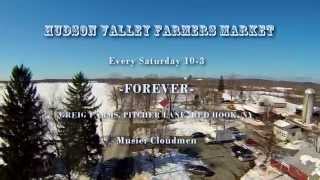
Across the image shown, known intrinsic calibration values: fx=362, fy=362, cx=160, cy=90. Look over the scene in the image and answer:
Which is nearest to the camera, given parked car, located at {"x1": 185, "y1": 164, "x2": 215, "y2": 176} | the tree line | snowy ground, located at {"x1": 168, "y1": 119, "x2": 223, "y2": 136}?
snowy ground, located at {"x1": 168, "y1": 119, "x2": 223, "y2": 136}

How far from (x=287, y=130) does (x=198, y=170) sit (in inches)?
134

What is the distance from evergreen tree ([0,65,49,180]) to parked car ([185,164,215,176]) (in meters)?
3.87

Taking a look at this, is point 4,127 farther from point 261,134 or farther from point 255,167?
point 261,134

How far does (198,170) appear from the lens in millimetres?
9750

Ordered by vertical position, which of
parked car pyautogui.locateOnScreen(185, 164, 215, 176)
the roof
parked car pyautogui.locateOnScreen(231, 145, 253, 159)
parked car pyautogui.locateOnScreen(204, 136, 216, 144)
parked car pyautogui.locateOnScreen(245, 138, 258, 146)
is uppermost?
the roof

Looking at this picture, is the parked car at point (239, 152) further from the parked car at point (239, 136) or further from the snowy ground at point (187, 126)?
the snowy ground at point (187, 126)

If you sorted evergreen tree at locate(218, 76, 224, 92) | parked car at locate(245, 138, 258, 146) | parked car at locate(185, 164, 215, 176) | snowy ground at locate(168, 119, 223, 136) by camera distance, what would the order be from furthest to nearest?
parked car at locate(245, 138, 258, 146), parked car at locate(185, 164, 215, 176), evergreen tree at locate(218, 76, 224, 92), snowy ground at locate(168, 119, 223, 136)

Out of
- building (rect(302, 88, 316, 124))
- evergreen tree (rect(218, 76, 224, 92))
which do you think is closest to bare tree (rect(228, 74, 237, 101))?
evergreen tree (rect(218, 76, 224, 92))

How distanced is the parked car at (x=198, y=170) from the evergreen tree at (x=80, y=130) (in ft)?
8.02

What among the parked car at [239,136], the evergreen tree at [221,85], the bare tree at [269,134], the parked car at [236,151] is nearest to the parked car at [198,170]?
the parked car at [236,151]

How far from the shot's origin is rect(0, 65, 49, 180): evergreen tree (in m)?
7.64

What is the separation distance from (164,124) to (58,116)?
228 cm

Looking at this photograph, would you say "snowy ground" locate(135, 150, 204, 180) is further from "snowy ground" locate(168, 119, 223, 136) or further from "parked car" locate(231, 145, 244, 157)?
"snowy ground" locate(168, 119, 223, 136)

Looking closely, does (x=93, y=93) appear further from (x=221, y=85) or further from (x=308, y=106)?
(x=308, y=106)
